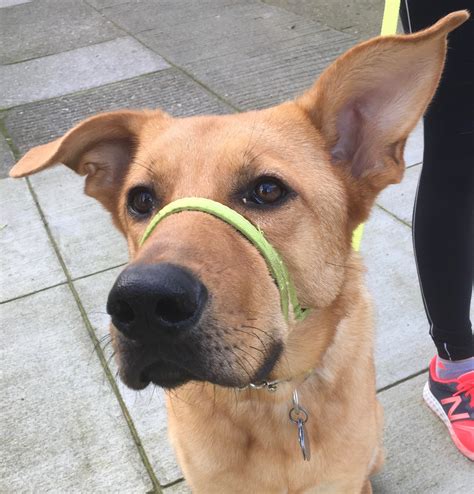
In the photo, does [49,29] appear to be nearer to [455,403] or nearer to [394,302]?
[394,302]

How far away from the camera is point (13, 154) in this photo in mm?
5895

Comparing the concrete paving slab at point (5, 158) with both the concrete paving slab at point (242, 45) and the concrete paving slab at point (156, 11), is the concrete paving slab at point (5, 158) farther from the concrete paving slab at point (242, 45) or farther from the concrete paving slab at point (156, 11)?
the concrete paving slab at point (156, 11)

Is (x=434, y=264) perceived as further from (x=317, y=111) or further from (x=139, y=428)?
(x=139, y=428)

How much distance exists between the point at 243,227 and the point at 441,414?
190 centimetres

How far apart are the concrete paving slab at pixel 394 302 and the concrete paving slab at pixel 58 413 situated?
4.92 ft

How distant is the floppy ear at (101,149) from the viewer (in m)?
2.25

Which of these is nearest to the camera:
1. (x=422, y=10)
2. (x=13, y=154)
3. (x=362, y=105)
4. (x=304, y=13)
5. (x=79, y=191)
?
(x=362, y=105)

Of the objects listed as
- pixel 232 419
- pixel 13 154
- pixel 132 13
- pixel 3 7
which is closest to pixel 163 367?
pixel 232 419

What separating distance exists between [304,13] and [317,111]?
7.17 metres

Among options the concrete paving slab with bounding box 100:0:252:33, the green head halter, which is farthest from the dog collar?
the concrete paving slab with bounding box 100:0:252:33

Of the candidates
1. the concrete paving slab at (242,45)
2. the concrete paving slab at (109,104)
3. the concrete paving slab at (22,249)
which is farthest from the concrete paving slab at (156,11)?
the concrete paving slab at (22,249)

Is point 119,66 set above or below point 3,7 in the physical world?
above

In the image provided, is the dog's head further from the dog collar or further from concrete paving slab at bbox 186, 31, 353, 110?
concrete paving slab at bbox 186, 31, 353, 110

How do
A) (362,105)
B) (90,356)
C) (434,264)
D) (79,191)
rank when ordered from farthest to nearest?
(79,191) < (90,356) < (434,264) < (362,105)
